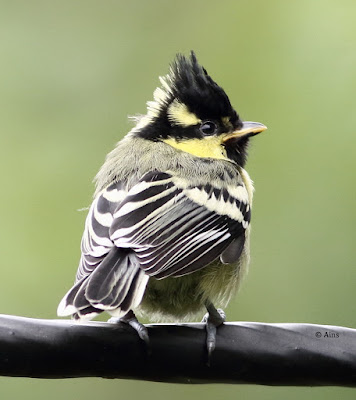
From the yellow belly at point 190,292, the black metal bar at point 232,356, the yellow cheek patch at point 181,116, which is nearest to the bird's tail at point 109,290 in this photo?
the black metal bar at point 232,356

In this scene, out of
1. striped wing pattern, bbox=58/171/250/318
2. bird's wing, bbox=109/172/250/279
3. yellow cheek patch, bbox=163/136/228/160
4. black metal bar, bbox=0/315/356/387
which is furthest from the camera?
yellow cheek patch, bbox=163/136/228/160

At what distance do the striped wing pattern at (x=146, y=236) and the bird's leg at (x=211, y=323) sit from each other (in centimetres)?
20

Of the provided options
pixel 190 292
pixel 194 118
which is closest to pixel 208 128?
pixel 194 118

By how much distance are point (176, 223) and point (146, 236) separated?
0.17 meters

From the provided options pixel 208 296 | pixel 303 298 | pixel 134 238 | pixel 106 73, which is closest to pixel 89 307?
pixel 134 238

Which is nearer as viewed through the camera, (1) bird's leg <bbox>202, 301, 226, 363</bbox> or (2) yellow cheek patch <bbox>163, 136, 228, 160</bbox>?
(1) bird's leg <bbox>202, 301, 226, 363</bbox>

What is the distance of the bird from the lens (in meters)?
3.04

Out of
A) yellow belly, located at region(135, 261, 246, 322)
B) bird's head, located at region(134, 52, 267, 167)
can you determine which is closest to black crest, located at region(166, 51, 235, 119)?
bird's head, located at region(134, 52, 267, 167)

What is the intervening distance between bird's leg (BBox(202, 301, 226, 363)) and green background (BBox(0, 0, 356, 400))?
5.71 feet

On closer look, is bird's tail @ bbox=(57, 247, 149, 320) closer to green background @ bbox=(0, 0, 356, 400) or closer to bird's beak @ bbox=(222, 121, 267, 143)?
bird's beak @ bbox=(222, 121, 267, 143)

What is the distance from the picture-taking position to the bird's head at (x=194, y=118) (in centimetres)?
416

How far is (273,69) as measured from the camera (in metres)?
5.95

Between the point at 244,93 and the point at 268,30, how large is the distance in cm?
54

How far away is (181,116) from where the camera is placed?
13.8 feet
